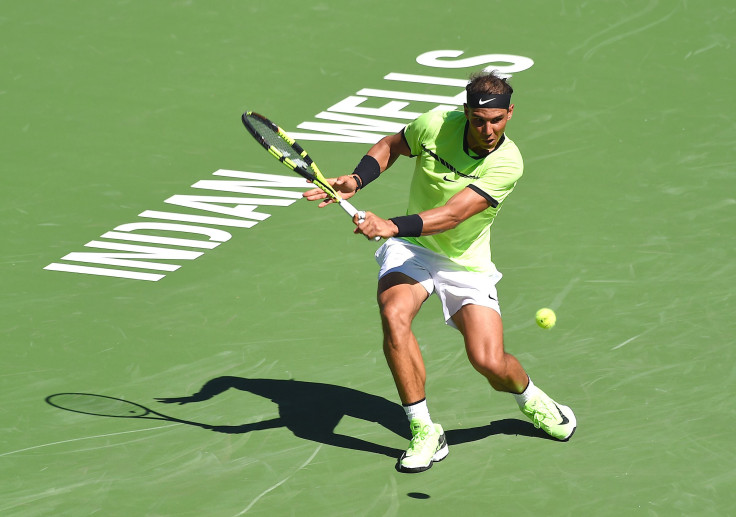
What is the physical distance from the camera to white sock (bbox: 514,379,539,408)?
9.93m

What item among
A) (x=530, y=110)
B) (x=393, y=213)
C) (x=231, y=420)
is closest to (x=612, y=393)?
(x=231, y=420)

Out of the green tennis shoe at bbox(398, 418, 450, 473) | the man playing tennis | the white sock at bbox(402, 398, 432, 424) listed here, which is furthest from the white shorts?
the green tennis shoe at bbox(398, 418, 450, 473)

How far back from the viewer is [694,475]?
31.0 ft

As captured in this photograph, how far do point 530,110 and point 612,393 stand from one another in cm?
537

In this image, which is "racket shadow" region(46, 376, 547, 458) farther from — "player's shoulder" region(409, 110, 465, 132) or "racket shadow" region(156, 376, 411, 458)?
"player's shoulder" region(409, 110, 465, 132)

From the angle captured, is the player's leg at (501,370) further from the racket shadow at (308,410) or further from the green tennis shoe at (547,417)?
the racket shadow at (308,410)

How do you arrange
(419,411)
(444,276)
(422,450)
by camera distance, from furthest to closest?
(444,276)
(419,411)
(422,450)

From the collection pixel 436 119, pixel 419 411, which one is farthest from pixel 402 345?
pixel 436 119

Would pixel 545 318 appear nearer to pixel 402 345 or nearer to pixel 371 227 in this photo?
pixel 402 345

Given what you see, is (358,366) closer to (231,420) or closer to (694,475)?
(231,420)

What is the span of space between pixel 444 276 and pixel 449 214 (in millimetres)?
554

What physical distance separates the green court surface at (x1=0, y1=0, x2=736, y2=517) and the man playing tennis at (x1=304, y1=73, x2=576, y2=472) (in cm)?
38

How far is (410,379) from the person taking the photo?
966 centimetres

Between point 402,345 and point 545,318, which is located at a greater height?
point 402,345
